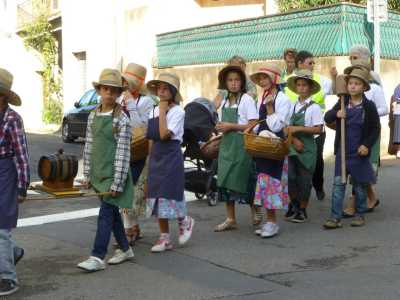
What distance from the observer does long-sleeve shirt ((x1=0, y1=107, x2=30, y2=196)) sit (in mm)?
5664

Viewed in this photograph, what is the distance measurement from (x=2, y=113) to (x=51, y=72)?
26.8 metres

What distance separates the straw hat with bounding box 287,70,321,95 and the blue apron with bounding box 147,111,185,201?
185 centimetres

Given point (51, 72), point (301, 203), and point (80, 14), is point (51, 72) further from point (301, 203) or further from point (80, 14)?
point (301, 203)

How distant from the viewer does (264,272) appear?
626 centimetres

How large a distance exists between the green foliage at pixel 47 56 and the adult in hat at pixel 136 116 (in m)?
23.6

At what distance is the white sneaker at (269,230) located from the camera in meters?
7.69

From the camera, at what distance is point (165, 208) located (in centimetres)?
705

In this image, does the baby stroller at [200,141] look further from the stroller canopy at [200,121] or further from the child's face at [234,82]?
the child's face at [234,82]

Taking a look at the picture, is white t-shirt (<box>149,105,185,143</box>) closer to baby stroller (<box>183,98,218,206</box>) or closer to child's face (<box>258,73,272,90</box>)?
child's face (<box>258,73,272,90</box>)

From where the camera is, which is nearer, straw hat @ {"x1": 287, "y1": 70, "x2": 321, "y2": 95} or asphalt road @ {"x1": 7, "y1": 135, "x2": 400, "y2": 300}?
asphalt road @ {"x1": 7, "y1": 135, "x2": 400, "y2": 300}

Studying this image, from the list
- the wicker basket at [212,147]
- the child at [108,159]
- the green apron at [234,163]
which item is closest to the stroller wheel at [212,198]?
the wicker basket at [212,147]

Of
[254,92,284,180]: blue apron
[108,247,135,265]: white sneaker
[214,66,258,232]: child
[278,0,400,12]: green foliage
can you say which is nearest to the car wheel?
[278,0,400,12]: green foliage

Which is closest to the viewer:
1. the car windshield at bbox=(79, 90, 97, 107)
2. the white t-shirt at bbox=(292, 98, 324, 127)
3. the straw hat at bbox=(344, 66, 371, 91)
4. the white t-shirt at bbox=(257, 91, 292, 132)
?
the white t-shirt at bbox=(257, 91, 292, 132)

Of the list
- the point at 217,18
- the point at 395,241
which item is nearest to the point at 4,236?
the point at 395,241
